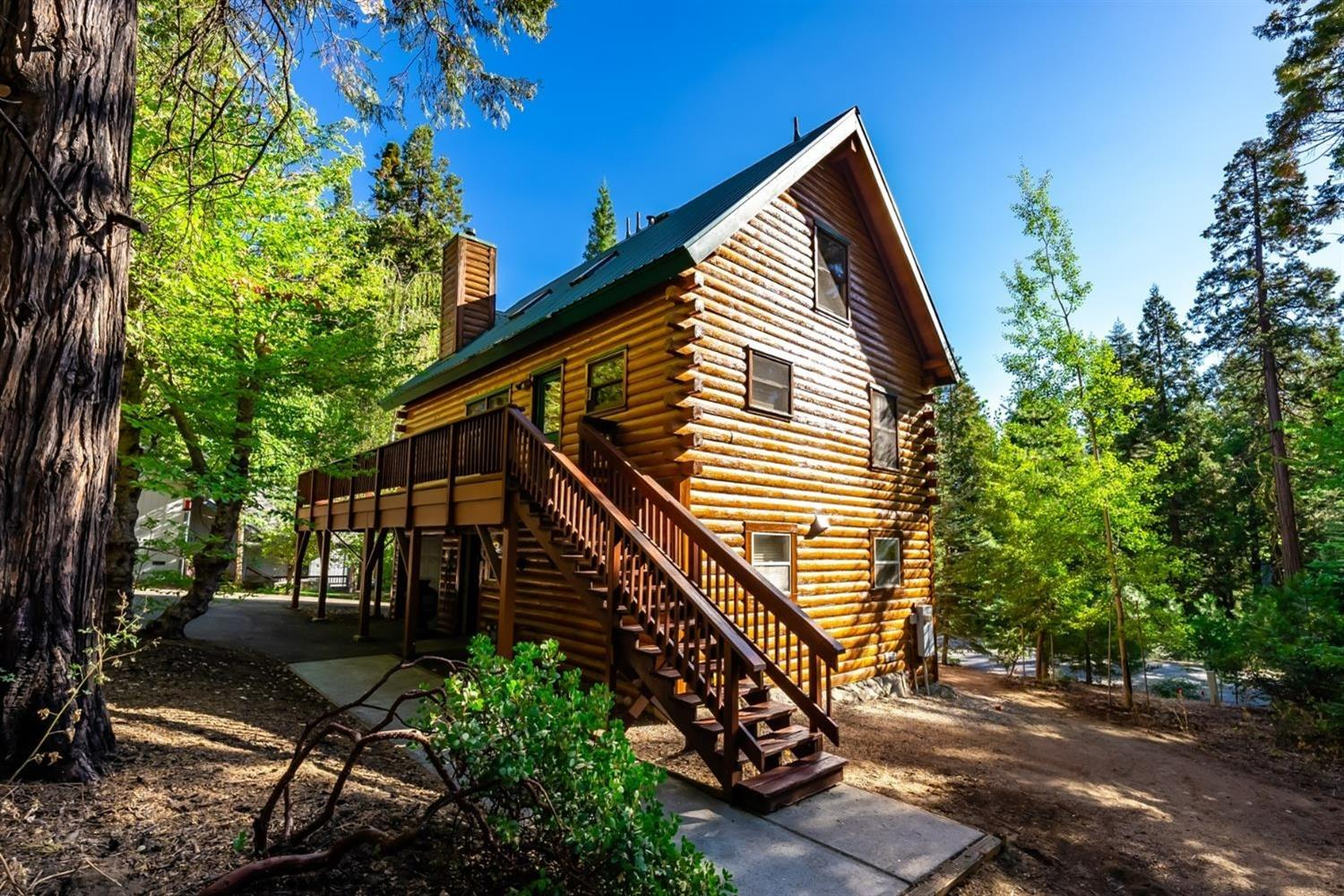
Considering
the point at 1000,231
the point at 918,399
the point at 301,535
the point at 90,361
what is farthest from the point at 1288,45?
the point at 301,535

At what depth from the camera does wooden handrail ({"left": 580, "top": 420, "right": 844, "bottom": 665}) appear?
510cm

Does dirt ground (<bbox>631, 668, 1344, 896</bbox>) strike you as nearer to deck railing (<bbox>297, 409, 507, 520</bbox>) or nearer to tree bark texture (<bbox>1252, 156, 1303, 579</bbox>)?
deck railing (<bbox>297, 409, 507, 520</bbox>)

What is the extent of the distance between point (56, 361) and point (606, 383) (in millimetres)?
6242

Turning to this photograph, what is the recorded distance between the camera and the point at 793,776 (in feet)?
16.3

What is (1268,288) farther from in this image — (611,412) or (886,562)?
(611,412)

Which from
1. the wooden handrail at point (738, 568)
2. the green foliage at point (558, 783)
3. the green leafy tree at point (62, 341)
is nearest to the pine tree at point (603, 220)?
the wooden handrail at point (738, 568)

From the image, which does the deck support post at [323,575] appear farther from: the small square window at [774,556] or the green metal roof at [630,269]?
the small square window at [774,556]

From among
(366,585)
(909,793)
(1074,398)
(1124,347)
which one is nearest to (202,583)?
(366,585)

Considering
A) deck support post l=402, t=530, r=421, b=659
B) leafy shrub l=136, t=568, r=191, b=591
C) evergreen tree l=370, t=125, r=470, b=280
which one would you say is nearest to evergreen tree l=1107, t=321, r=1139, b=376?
deck support post l=402, t=530, r=421, b=659

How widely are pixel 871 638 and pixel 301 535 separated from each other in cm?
1458

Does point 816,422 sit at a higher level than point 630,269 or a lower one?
lower

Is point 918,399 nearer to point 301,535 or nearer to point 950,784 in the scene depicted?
point 950,784

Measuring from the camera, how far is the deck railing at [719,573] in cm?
539

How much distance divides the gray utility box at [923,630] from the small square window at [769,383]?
5.25 metres
